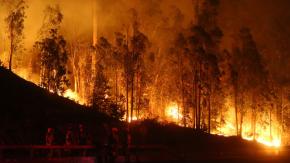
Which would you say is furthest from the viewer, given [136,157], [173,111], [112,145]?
[173,111]

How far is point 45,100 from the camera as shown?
4238 centimetres

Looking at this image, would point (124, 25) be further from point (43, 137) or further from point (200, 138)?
point (43, 137)

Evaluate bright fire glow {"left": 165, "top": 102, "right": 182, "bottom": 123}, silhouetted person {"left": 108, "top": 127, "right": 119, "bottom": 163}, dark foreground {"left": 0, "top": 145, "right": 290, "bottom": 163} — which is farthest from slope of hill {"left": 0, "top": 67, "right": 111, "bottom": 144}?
bright fire glow {"left": 165, "top": 102, "right": 182, "bottom": 123}

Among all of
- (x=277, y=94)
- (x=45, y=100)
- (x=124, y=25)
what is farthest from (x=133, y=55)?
(x=277, y=94)

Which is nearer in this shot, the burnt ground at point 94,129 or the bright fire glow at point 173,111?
the burnt ground at point 94,129

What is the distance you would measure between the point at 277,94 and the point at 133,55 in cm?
3610

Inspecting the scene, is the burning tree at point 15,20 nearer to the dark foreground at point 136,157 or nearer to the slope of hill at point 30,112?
the slope of hill at point 30,112

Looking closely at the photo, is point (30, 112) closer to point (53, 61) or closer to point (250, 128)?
point (53, 61)

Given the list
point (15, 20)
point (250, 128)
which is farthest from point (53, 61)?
point (250, 128)

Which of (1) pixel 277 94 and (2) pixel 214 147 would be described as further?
(1) pixel 277 94

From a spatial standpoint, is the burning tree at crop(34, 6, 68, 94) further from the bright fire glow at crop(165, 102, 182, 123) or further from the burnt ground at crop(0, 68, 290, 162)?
the bright fire glow at crop(165, 102, 182, 123)

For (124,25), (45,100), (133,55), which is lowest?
(45,100)

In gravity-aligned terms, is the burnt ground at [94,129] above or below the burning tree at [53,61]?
below

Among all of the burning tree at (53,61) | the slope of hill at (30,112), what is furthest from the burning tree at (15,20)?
the slope of hill at (30,112)
